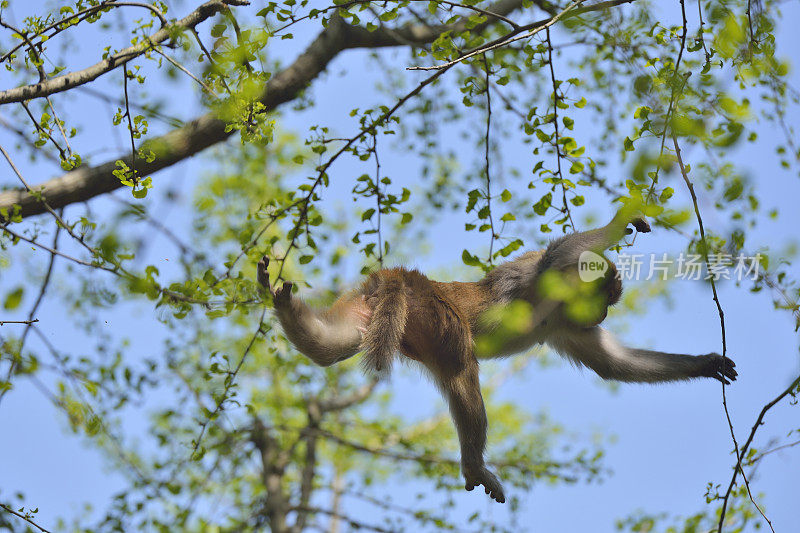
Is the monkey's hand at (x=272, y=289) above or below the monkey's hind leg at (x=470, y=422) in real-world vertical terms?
above

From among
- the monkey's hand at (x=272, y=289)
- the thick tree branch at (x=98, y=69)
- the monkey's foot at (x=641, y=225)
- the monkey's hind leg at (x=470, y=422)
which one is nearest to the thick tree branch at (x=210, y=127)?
the thick tree branch at (x=98, y=69)

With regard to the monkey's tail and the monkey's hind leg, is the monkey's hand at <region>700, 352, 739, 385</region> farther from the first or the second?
the monkey's tail

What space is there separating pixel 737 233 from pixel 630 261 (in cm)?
148

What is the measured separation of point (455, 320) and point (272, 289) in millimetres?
1381

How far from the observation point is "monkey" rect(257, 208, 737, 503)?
5227 mm

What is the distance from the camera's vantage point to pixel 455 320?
17.9 feet

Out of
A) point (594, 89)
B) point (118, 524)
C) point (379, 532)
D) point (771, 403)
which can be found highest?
point (594, 89)

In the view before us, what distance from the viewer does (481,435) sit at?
5484 millimetres

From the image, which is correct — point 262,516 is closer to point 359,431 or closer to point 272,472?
point 272,472

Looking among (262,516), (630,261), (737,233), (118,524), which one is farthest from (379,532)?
(737,233)

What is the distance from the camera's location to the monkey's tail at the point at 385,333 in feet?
17.2

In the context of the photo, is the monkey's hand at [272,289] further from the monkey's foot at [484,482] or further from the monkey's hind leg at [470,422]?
the monkey's foot at [484,482]

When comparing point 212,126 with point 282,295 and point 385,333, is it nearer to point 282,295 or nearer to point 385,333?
point 282,295

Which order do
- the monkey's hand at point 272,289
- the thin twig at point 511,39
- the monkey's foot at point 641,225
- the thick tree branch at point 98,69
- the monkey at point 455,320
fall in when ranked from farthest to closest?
the monkey at point 455,320 < the monkey's foot at point 641,225 < the monkey's hand at point 272,289 < the thick tree branch at point 98,69 < the thin twig at point 511,39
